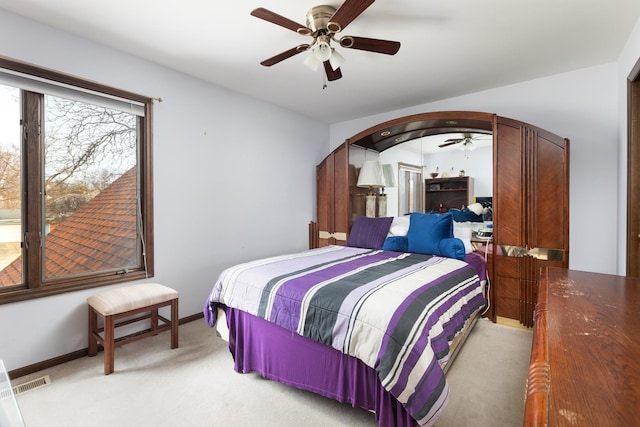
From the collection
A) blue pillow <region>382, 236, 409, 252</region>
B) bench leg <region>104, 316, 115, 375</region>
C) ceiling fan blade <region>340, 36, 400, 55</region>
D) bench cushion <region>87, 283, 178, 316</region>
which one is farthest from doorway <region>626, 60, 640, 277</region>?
bench leg <region>104, 316, 115, 375</region>

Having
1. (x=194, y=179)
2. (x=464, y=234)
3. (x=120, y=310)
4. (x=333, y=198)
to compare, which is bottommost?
(x=120, y=310)

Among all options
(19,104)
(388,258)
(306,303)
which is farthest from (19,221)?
(388,258)

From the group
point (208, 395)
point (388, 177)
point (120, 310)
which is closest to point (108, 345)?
point (120, 310)

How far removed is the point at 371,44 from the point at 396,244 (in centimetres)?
199

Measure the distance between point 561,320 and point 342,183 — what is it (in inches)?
133

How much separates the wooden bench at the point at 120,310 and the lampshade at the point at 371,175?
2.71 m

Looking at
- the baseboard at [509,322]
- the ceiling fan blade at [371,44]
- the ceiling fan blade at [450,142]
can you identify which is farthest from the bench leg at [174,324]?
the ceiling fan blade at [450,142]

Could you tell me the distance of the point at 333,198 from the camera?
171 inches

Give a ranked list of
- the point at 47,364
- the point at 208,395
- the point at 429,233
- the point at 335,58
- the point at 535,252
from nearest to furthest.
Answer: the point at 208,395
the point at 335,58
the point at 47,364
the point at 535,252
the point at 429,233

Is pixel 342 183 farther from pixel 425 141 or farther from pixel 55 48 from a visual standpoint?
pixel 55 48

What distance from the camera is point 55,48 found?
2.34m

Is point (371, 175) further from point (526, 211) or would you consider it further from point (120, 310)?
point (120, 310)

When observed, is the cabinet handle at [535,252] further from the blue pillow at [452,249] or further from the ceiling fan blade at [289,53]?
the ceiling fan blade at [289,53]

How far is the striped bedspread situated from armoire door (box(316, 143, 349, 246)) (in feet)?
5.34
